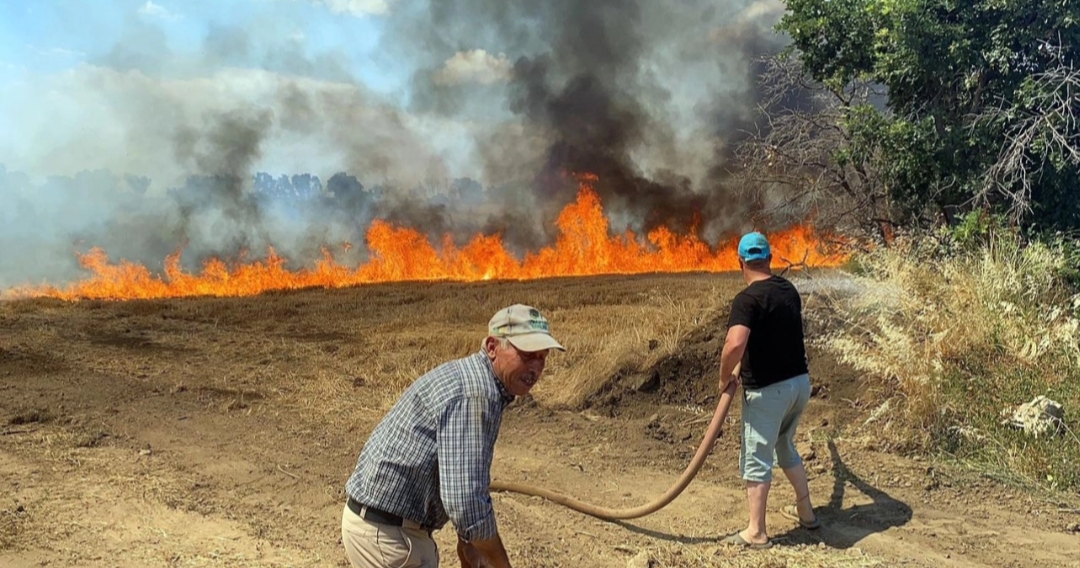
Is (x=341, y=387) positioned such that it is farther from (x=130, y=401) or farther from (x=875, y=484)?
(x=875, y=484)

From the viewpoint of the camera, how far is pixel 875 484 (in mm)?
5949

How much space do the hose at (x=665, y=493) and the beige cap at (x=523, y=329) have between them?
197 centimetres

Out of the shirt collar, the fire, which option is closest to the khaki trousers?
the shirt collar

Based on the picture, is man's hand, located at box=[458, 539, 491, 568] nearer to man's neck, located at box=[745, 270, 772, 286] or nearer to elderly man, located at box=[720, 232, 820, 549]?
elderly man, located at box=[720, 232, 820, 549]

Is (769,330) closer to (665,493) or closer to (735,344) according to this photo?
(735,344)

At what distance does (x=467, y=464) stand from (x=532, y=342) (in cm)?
44

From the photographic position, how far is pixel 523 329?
2.51 meters

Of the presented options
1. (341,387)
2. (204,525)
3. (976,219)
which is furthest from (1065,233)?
(204,525)

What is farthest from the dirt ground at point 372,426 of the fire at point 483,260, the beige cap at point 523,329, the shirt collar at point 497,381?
the fire at point 483,260

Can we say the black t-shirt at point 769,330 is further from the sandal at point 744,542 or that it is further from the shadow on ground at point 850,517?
the shadow on ground at point 850,517

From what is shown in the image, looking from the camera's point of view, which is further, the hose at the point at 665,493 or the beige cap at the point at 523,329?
the hose at the point at 665,493

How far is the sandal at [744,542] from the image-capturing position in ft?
15.5

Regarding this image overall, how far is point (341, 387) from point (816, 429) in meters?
5.55

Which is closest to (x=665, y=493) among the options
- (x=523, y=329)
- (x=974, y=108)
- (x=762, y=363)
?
(x=762, y=363)
